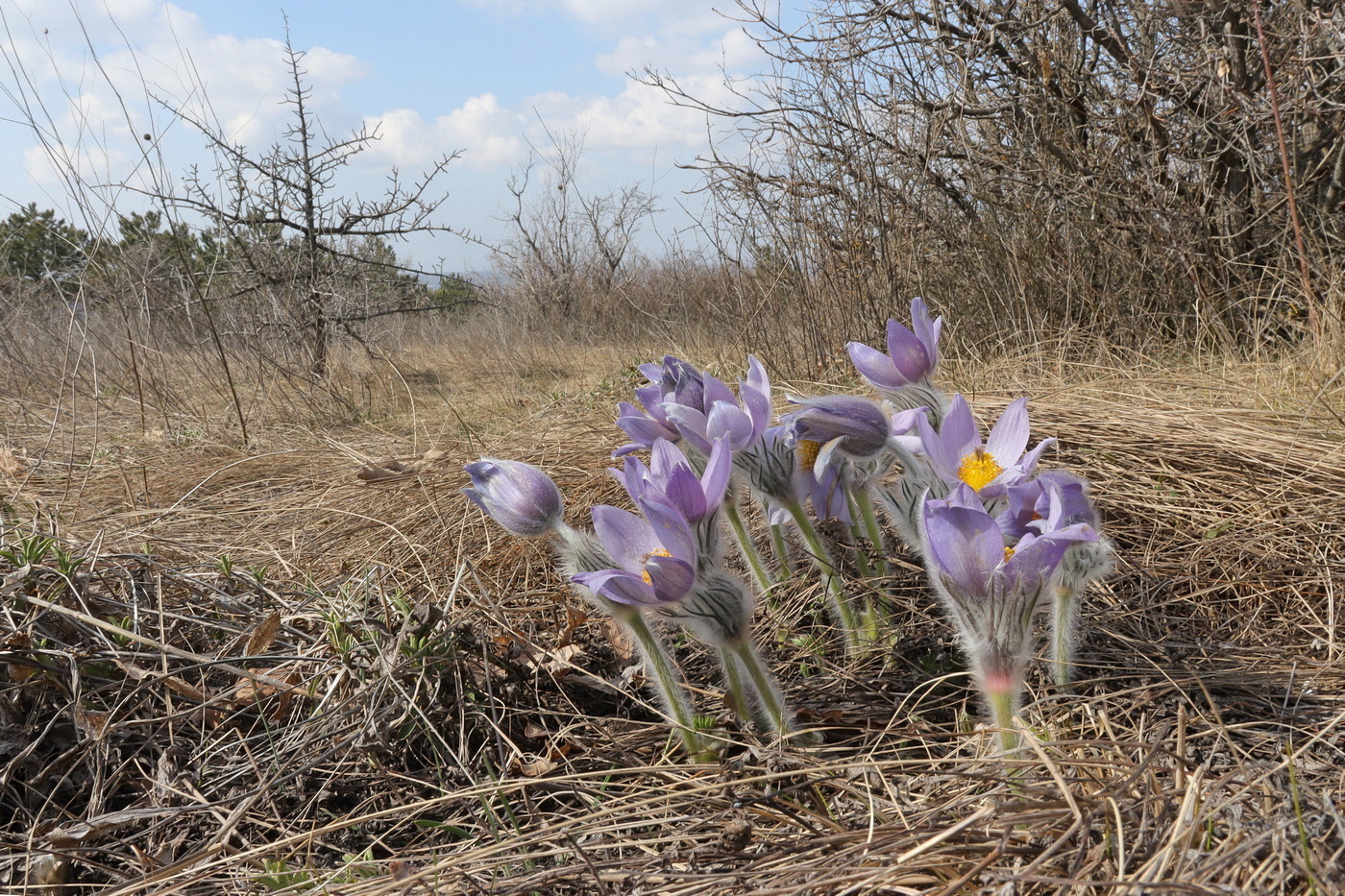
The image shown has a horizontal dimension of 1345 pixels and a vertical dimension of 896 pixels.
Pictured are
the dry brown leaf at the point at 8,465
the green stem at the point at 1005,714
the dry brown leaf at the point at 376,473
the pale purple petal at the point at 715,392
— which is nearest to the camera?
the green stem at the point at 1005,714

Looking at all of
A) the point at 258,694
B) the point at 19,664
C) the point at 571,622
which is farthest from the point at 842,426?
the point at 19,664

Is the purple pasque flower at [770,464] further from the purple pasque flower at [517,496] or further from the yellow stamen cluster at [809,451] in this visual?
the purple pasque flower at [517,496]

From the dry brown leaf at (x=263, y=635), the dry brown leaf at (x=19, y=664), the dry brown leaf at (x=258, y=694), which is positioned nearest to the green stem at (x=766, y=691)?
the dry brown leaf at (x=258, y=694)

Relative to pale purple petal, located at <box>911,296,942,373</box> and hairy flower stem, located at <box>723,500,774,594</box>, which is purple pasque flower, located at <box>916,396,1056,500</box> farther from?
hairy flower stem, located at <box>723,500,774,594</box>

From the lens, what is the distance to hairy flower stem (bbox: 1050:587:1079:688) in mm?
1096

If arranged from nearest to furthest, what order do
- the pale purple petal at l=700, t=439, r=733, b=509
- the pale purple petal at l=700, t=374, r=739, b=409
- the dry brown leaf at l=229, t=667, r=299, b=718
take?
the pale purple petal at l=700, t=439, r=733, b=509 → the pale purple petal at l=700, t=374, r=739, b=409 → the dry brown leaf at l=229, t=667, r=299, b=718

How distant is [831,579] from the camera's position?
133 centimetres

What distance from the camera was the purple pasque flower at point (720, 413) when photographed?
117 cm

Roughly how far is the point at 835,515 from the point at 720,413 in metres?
0.37

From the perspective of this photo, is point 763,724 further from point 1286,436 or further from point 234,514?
point 234,514

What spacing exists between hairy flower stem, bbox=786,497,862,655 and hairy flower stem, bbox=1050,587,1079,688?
0.31 metres

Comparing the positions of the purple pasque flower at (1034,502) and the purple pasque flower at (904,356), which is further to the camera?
the purple pasque flower at (904,356)

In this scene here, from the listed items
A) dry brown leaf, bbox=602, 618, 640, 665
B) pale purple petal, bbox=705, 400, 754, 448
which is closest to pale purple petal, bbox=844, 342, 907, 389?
pale purple petal, bbox=705, 400, 754, 448

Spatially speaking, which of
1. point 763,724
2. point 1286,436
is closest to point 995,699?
point 763,724
